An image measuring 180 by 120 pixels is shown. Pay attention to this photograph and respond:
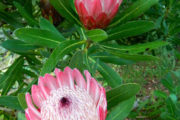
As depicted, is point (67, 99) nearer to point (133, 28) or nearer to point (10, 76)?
point (133, 28)

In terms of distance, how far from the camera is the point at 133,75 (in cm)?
412

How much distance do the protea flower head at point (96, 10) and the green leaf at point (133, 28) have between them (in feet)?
0.42

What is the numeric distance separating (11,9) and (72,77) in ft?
2.94

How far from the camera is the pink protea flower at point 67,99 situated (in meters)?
0.80

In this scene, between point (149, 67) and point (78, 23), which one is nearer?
point (78, 23)

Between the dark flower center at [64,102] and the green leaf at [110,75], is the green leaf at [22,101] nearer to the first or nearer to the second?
the dark flower center at [64,102]

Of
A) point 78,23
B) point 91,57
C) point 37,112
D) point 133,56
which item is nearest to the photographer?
point 37,112

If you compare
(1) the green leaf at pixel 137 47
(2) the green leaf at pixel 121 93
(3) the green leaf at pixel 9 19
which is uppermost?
(3) the green leaf at pixel 9 19

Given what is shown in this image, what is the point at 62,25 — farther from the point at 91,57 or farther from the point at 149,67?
the point at 149,67

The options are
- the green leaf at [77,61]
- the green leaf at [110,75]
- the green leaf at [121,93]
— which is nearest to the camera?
the green leaf at [121,93]

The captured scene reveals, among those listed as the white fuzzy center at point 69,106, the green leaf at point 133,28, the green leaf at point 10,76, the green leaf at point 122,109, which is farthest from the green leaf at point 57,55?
the green leaf at point 10,76

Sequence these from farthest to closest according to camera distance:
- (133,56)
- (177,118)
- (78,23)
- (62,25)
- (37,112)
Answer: (177,118) → (62,25) → (78,23) → (133,56) → (37,112)

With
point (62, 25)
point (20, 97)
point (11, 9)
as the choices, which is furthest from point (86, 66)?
point (11, 9)

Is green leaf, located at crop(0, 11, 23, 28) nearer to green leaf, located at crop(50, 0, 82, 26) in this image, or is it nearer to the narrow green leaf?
the narrow green leaf
